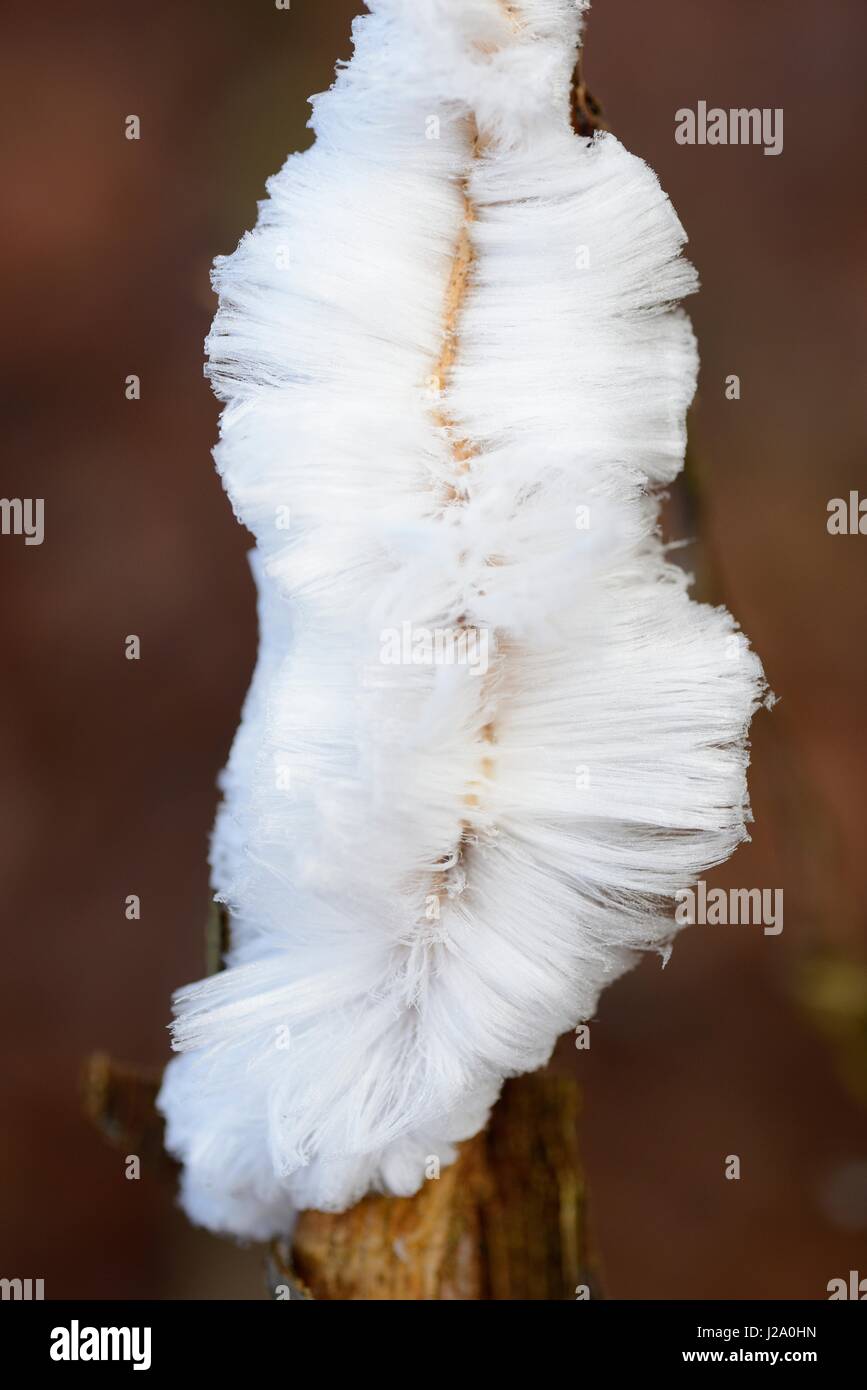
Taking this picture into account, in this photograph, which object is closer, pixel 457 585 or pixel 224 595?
pixel 457 585

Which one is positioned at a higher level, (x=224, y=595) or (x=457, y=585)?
(x=224, y=595)

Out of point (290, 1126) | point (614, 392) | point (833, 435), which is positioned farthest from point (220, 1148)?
point (833, 435)

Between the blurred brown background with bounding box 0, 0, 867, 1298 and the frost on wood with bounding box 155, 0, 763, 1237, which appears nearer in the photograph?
the frost on wood with bounding box 155, 0, 763, 1237

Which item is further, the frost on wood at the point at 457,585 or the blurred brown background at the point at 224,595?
the blurred brown background at the point at 224,595
